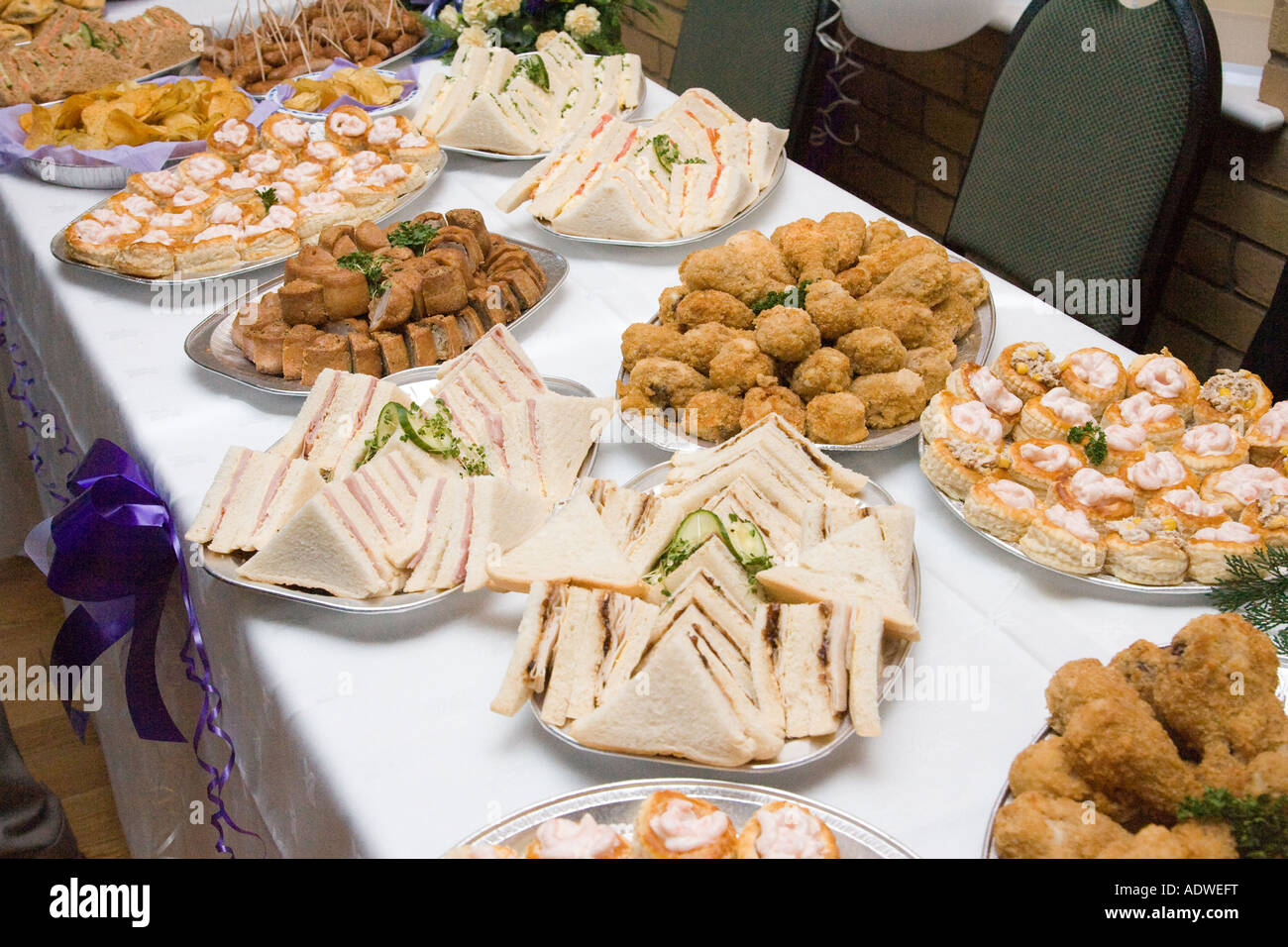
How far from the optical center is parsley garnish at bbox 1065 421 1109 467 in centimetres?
179

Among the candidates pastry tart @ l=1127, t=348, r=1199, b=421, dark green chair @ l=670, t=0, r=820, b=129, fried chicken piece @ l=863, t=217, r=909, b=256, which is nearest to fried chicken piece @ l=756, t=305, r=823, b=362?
fried chicken piece @ l=863, t=217, r=909, b=256

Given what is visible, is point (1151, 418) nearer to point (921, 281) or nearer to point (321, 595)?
point (921, 281)

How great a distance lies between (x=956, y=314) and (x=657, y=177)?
0.99 m

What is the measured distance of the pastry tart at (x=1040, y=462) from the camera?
68.8 inches

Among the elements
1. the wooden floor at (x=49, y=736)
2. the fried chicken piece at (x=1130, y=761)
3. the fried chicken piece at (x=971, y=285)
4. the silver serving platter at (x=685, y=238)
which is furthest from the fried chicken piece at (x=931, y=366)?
the wooden floor at (x=49, y=736)

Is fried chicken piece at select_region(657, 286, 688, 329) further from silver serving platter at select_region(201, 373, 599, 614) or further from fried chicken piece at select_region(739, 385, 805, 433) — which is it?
silver serving platter at select_region(201, 373, 599, 614)

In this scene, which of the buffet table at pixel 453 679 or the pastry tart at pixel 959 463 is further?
the pastry tart at pixel 959 463

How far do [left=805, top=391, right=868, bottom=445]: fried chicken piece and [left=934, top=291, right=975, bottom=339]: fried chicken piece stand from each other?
41 centimetres

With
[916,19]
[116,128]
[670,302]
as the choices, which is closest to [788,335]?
[670,302]

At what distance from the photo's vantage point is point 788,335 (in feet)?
6.69

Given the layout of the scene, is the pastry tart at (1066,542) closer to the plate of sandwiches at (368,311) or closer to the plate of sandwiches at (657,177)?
the plate of sandwiches at (368,311)

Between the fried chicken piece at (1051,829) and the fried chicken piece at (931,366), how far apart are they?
945 mm

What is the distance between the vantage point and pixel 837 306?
6.89 ft
